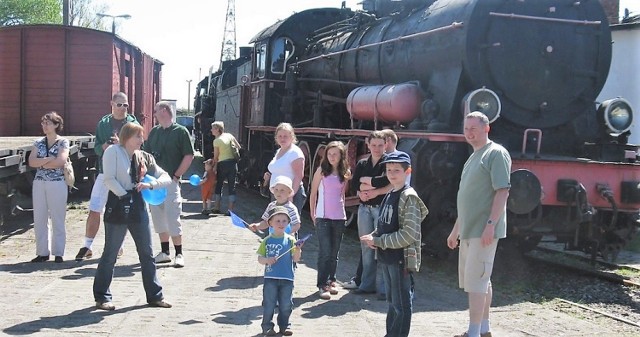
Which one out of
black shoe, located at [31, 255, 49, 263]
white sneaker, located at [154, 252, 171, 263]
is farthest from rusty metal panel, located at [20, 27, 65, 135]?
white sneaker, located at [154, 252, 171, 263]

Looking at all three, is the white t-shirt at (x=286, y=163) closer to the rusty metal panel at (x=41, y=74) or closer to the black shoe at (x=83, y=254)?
the black shoe at (x=83, y=254)

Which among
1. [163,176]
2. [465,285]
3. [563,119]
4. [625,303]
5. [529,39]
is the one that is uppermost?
[529,39]

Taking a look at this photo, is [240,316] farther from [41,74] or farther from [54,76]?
[41,74]

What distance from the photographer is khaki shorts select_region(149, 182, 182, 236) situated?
7805 millimetres

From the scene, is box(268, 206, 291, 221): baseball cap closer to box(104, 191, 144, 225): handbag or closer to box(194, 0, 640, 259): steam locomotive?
box(104, 191, 144, 225): handbag

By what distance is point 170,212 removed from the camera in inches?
307

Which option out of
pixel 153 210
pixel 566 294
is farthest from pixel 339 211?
pixel 566 294

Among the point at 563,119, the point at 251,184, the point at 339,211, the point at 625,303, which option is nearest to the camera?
the point at 339,211

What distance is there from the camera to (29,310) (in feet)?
19.2

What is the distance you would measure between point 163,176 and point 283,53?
8.96 m

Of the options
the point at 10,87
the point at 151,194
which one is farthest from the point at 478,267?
the point at 10,87

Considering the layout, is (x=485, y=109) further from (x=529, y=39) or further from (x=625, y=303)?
(x=625, y=303)

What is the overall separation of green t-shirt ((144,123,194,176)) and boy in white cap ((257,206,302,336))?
8.57ft

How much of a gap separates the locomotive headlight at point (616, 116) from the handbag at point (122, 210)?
621cm
